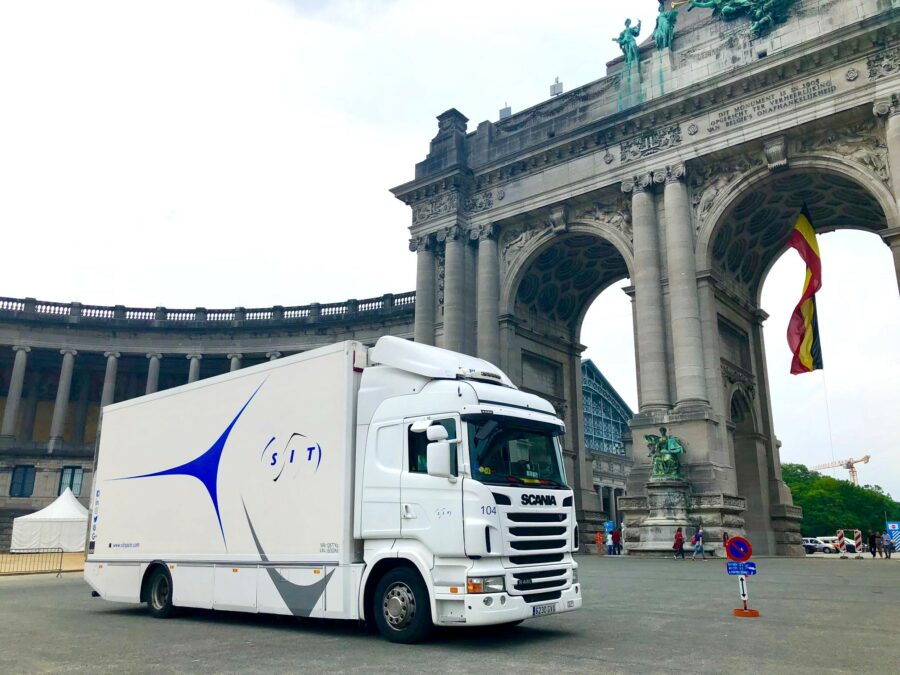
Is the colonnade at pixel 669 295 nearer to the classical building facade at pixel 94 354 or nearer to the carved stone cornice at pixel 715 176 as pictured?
the carved stone cornice at pixel 715 176

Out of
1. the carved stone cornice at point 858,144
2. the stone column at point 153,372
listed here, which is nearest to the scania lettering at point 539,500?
the carved stone cornice at point 858,144

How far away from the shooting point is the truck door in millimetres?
8719

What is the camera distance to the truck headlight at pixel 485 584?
844 centimetres

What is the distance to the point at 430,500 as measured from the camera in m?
9.03

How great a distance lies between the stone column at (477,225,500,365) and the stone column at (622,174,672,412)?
724 cm

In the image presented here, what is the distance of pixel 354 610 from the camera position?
370 inches

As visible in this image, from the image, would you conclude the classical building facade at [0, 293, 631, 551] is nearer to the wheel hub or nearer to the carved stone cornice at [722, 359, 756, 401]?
the carved stone cornice at [722, 359, 756, 401]

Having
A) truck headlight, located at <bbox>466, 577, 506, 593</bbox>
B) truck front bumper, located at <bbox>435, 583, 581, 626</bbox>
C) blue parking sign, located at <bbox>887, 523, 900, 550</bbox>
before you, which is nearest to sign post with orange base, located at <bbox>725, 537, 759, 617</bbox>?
truck front bumper, located at <bbox>435, 583, 581, 626</bbox>

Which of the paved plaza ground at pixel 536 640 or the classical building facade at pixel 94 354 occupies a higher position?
the classical building facade at pixel 94 354

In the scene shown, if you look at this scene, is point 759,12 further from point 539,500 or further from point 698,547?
point 539,500

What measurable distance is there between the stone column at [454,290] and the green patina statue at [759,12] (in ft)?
50.6

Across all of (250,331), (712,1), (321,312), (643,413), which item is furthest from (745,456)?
(250,331)

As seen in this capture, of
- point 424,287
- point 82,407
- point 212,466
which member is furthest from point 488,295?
point 82,407

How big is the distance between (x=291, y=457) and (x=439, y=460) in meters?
2.91
